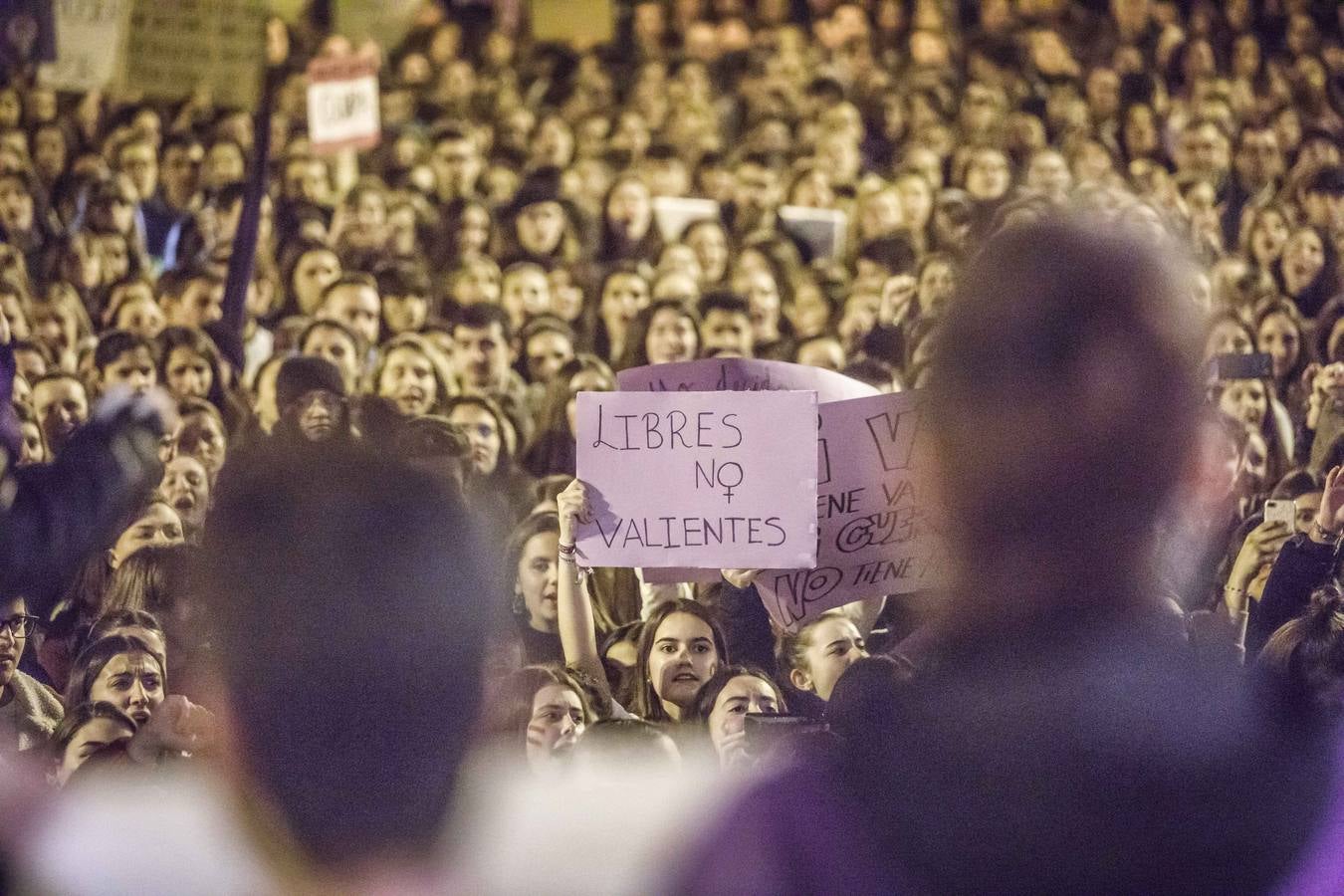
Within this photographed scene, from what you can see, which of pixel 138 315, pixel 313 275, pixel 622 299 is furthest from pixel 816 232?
pixel 138 315

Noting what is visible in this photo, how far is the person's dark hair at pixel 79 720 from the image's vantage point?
345 centimetres

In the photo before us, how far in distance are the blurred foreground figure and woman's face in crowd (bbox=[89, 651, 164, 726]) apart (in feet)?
8.61

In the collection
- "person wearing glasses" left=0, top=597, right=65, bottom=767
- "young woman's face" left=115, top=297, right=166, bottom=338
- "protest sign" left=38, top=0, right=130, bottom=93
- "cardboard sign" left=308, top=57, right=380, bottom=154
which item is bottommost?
"person wearing glasses" left=0, top=597, right=65, bottom=767

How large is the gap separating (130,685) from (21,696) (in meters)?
0.23

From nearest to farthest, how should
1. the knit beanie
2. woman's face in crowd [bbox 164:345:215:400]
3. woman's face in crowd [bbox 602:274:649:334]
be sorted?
the knit beanie → woman's face in crowd [bbox 164:345:215:400] → woman's face in crowd [bbox 602:274:649:334]

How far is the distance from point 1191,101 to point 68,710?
7.97 meters

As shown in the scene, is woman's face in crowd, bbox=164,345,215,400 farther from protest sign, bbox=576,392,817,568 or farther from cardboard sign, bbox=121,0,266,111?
protest sign, bbox=576,392,817,568

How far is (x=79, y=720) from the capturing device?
138 inches

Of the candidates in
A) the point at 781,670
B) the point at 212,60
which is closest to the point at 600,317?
the point at 212,60

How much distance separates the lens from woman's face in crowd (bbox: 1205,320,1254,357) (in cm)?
601

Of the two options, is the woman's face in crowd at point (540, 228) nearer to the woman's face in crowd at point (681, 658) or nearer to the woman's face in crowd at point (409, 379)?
the woman's face in crowd at point (409, 379)

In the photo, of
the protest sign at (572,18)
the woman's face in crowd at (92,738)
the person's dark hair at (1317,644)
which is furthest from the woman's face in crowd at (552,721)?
the protest sign at (572,18)

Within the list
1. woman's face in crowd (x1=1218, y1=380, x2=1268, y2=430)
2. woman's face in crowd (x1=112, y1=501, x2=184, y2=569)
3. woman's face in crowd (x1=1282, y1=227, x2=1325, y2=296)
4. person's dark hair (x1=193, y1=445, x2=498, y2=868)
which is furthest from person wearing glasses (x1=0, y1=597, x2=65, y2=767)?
woman's face in crowd (x1=1282, y1=227, x2=1325, y2=296)

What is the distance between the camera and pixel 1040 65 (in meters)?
10.8
